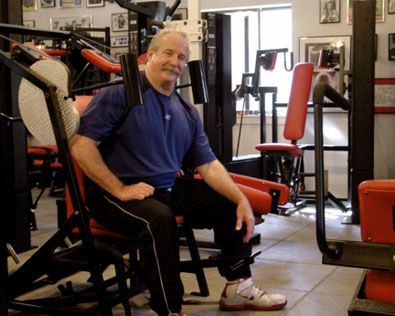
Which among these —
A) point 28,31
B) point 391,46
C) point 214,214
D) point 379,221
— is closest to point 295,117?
point 391,46

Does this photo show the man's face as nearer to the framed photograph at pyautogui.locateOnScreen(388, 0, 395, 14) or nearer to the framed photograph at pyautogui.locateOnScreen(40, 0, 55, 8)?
the framed photograph at pyautogui.locateOnScreen(388, 0, 395, 14)

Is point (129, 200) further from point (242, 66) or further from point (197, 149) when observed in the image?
point (242, 66)

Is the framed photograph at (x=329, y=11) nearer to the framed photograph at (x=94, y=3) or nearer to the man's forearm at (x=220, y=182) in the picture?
the framed photograph at (x=94, y=3)

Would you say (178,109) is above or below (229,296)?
above

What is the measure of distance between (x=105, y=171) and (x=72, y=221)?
278mm

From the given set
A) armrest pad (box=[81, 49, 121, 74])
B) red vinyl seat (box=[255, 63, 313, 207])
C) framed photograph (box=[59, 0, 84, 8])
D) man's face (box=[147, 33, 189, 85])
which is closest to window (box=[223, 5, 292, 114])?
red vinyl seat (box=[255, 63, 313, 207])

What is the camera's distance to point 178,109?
9.14 feet

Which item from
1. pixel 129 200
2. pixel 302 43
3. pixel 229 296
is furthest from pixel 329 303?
pixel 302 43

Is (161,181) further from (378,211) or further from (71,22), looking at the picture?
(71,22)

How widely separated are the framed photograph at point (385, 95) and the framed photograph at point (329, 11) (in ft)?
2.52

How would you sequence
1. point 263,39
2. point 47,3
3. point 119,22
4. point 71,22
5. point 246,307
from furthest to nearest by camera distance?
point 47,3, point 71,22, point 119,22, point 263,39, point 246,307

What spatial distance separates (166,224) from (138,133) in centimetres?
47

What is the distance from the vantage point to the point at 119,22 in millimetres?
7391

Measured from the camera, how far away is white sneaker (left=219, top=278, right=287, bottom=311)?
282 centimetres
